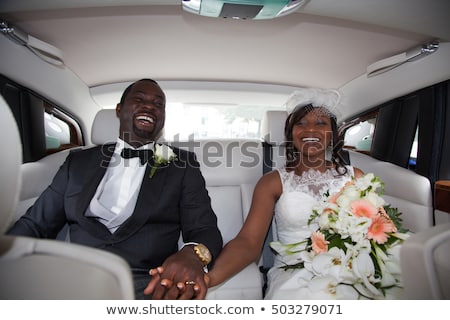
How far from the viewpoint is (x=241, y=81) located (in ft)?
4.69

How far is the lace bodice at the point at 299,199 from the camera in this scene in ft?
4.33

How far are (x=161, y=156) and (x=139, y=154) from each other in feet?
0.30

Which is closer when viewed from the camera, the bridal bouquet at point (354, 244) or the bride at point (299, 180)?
the bridal bouquet at point (354, 244)

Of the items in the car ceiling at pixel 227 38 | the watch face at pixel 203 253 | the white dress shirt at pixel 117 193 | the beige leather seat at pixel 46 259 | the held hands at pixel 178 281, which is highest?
→ the car ceiling at pixel 227 38

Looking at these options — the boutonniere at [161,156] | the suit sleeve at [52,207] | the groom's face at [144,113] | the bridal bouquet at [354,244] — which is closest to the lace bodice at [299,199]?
the bridal bouquet at [354,244]

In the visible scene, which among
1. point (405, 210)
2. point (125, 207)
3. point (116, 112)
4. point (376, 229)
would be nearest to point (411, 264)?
point (376, 229)

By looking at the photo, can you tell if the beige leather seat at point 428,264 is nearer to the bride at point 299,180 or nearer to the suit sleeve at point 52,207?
the bride at point 299,180

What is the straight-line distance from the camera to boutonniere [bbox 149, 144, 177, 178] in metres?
1.22

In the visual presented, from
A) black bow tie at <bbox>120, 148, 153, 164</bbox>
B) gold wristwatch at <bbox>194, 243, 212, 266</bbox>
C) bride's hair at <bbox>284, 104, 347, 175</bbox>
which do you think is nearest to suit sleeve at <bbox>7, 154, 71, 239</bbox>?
black bow tie at <bbox>120, 148, 153, 164</bbox>

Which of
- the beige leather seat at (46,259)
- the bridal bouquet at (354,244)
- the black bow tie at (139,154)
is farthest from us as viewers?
the black bow tie at (139,154)

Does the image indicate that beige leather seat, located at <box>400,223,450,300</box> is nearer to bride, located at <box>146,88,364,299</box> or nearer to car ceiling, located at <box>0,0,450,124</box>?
bride, located at <box>146,88,364,299</box>

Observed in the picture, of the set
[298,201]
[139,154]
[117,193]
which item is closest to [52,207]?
[117,193]

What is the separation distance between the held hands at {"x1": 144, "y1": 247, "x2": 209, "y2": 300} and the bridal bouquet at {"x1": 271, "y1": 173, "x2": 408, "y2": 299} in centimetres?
33

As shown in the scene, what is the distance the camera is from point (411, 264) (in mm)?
567
